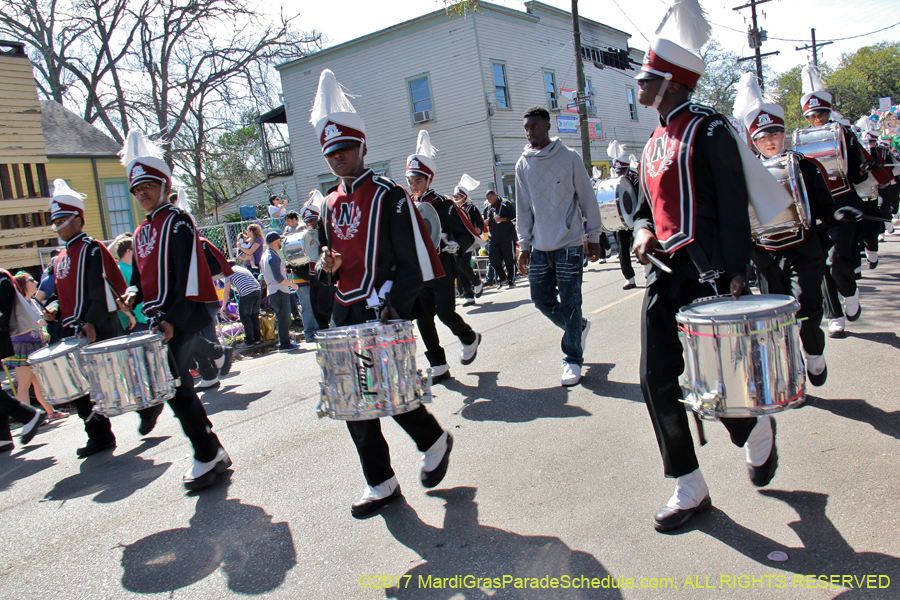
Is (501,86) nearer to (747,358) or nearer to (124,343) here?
(124,343)

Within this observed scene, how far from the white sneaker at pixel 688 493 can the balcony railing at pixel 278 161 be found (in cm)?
2900

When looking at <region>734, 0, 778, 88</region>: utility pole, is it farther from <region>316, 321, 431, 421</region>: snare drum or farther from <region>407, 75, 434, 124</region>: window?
<region>316, 321, 431, 421</region>: snare drum

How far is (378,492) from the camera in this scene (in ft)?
11.9

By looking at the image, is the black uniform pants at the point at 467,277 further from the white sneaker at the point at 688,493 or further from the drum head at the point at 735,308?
the drum head at the point at 735,308

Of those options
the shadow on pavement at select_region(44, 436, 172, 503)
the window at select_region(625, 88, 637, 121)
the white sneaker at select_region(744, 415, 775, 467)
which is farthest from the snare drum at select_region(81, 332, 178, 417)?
the window at select_region(625, 88, 637, 121)

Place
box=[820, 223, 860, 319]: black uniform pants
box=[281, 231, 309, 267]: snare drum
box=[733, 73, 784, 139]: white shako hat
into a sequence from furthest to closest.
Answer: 1. box=[281, 231, 309, 267]: snare drum
2. box=[820, 223, 860, 319]: black uniform pants
3. box=[733, 73, 784, 139]: white shako hat

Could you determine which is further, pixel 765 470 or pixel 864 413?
pixel 864 413

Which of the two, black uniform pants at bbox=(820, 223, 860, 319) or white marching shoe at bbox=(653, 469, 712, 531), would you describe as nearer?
white marching shoe at bbox=(653, 469, 712, 531)

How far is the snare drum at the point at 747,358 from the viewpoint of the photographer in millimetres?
2572

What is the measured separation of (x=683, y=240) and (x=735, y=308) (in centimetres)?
45

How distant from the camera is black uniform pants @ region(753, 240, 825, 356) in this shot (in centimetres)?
469

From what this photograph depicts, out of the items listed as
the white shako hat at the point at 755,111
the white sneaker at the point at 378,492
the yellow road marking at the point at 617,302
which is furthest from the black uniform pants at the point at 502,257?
the white sneaker at the point at 378,492

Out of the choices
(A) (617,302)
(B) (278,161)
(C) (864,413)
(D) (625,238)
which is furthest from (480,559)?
(B) (278,161)

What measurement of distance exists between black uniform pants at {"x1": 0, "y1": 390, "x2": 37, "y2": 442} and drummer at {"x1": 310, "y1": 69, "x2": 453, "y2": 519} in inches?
164
